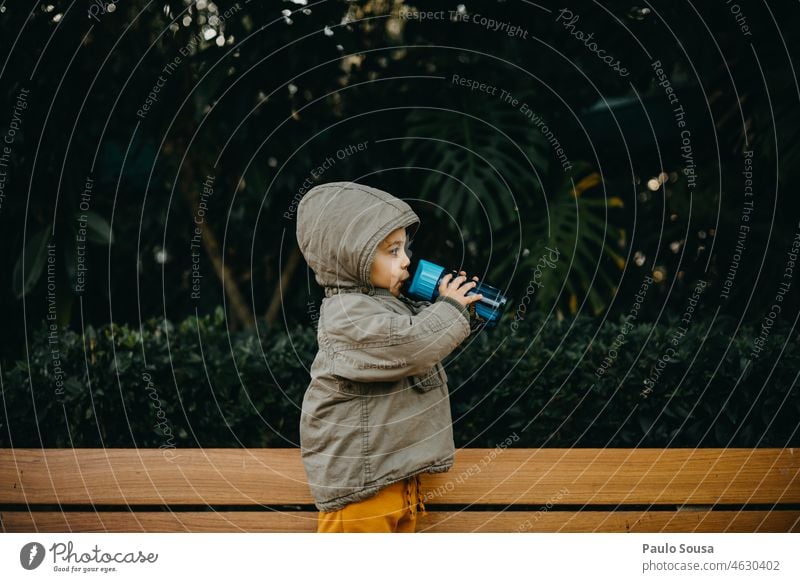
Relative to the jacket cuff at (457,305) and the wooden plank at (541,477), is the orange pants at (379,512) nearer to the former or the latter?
the wooden plank at (541,477)

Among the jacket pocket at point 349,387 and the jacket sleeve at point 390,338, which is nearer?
the jacket sleeve at point 390,338

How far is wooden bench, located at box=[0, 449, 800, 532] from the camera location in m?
2.94

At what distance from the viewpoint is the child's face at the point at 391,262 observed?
8.38 feet

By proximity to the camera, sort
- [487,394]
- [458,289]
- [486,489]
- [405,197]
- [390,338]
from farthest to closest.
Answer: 1. [405,197]
2. [487,394]
3. [486,489]
4. [458,289]
5. [390,338]

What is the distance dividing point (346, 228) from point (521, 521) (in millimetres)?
1218

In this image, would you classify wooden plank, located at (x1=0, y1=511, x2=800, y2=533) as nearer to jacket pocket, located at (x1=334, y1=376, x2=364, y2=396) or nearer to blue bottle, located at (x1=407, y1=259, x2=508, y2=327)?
jacket pocket, located at (x1=334, y1=376, x2=364, y2=396)

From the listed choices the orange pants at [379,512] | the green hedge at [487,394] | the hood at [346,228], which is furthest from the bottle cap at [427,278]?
the green hedge at [487,394]

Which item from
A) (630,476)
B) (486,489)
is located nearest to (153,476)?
(486,489)

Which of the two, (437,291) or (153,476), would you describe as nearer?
(437,291)

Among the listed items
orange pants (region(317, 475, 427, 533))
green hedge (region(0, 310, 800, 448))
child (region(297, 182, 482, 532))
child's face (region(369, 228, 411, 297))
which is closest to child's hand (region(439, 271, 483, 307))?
child (region(297, 182, 482, 532))

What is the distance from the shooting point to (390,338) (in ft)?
7.95

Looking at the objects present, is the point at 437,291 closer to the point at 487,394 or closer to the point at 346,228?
the point at 346,228

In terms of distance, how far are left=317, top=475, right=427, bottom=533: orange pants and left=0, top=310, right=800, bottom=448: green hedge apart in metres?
0.66

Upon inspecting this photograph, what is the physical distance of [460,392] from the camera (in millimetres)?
3316
